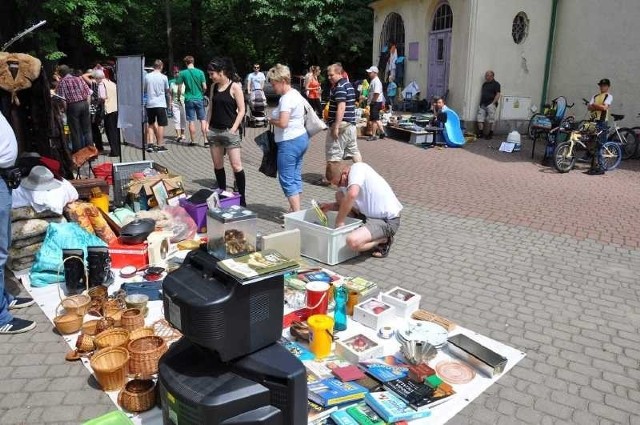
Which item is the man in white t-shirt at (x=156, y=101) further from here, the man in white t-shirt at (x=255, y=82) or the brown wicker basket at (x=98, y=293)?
the brown wicker basket at (x=98, y=293)

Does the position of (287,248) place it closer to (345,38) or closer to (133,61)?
(133,61)

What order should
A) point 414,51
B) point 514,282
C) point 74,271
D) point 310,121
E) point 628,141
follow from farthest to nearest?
1. point 414,51
2. point 628,141
3. point 310,121
4. point 514,282
5. point 74,271

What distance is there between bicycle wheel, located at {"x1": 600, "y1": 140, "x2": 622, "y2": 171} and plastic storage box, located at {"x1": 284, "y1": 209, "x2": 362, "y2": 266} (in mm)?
7563

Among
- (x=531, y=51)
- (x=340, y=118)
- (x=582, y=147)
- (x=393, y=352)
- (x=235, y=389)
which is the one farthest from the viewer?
(x=531, y=51)

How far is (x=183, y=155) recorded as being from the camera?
10.8 m

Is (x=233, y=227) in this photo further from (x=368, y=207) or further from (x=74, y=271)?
(x=368, y=207)

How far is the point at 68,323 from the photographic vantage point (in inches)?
151

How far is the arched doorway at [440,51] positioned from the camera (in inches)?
602

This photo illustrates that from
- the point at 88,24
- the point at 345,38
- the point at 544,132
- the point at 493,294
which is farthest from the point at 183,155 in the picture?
the point at 345,38

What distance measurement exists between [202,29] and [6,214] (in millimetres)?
29000

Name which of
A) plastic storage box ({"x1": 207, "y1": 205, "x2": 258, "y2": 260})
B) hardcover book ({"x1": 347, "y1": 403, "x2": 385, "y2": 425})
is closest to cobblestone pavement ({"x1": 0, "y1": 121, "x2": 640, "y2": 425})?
hardcover book ({"x1": 347, "y1": 403, "x2": 385, "y2": 425})

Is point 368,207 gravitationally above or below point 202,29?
below

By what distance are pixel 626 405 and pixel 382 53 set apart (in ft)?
56.9

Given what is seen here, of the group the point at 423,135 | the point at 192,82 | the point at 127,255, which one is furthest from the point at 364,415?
the point at 423,135
